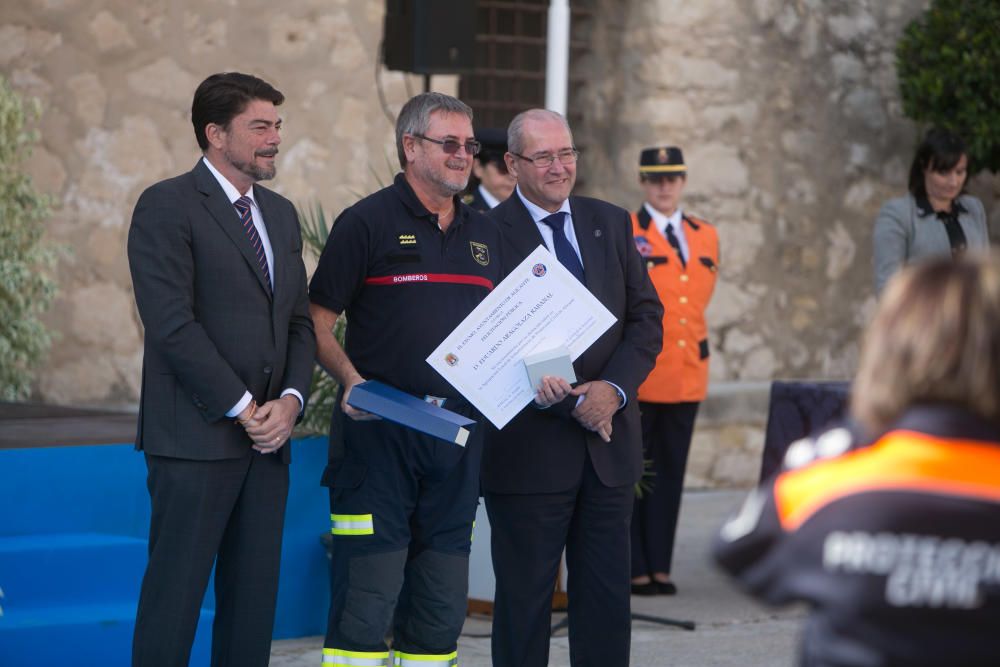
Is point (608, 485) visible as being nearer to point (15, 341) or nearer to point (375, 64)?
point (15, 341)

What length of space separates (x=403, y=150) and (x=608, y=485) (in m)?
1.03

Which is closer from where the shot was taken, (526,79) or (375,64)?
(375,64)

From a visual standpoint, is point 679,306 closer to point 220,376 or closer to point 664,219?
point 664,219

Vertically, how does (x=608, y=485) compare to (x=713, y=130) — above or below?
below


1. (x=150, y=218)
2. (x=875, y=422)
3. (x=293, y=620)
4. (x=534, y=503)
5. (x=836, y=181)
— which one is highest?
(x=836, y=181)

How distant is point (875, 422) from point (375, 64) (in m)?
6.35

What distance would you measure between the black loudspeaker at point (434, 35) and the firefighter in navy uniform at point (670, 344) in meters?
0.97

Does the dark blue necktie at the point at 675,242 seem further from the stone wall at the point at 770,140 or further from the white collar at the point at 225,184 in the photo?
the white collar at the point at 225,184

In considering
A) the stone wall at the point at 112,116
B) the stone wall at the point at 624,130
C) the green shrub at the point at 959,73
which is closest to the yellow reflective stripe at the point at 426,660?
the stone wall at the point at 112,116

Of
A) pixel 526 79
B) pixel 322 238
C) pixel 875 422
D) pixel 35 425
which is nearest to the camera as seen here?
pixel 875 422

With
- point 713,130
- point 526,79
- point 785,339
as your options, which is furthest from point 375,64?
point 785,339

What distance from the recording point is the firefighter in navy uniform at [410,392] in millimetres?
3961

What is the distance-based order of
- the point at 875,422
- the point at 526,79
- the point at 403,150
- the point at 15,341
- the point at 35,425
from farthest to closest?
the point at 526,79 < the point at 15,341 < the point at 35,425 < the point at 403,150 < the point at 875,422

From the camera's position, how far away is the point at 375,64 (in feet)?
26.6
